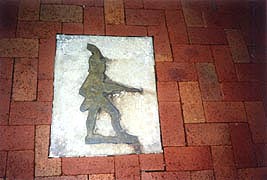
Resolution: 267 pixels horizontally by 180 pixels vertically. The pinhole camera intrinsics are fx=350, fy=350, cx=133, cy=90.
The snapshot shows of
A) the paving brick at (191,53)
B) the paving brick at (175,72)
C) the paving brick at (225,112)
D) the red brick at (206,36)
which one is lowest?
the paving brick at (225,112)

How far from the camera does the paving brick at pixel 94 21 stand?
2.35 metres

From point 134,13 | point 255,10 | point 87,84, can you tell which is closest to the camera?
point 87,84

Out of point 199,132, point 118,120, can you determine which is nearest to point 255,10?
point 199,132

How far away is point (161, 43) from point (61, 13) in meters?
0.71

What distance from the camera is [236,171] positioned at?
1969 millimetres

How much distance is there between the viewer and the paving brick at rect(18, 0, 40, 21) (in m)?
2.34

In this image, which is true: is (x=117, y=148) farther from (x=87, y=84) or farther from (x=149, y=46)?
(x=149, y=46)

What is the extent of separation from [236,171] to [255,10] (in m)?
1.31

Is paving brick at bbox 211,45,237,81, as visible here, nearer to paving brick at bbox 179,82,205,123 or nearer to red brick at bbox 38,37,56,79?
paving brick at bbox 179,82,205,123

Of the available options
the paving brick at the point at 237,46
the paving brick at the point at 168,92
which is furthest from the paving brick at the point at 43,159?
the paving brick at the point at 237,46

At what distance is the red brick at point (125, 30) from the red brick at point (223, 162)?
0.91m

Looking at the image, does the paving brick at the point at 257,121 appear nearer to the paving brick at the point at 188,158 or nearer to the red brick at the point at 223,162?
the red brick at the point at 223,162

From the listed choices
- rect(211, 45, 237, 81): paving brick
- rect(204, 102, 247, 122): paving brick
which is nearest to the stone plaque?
rect(204, 102, 247, 122): paving brick

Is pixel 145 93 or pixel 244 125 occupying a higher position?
pixel 145 93
